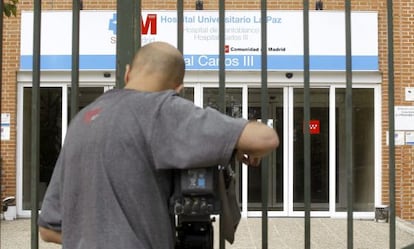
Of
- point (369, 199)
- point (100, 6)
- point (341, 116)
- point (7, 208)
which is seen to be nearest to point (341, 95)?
point (341, 116)

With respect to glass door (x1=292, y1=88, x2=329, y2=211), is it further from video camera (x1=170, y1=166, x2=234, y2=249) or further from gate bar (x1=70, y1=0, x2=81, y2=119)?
video camera (x1=170, y1=166, x2=234, y2=249)

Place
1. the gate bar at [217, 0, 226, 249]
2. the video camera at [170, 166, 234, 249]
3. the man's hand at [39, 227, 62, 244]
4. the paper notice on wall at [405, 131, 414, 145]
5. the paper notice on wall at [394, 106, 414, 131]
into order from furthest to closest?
the paper notice on wall at [405, 131, 414, 145] → the paper notice on wall at [394, 106, 414, 131] → the gate bar at [217, 0, 226, 249] → the man's hand at [39, 227, 62, 244] → the video camera at [170, 166, 234, 249]

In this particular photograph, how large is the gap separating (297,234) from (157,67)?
9.08 meters

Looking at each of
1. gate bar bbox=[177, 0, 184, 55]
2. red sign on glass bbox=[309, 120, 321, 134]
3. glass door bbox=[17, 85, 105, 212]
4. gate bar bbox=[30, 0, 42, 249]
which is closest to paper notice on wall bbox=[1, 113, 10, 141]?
glass door bbox=[17, 85, 105, 212]

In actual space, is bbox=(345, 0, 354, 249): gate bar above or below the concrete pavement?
above

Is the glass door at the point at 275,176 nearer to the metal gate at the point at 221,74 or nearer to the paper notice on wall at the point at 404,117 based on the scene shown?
the paper notice on wall at the point at 404,117

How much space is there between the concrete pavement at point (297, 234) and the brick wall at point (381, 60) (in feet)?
2.77

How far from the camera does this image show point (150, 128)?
1973 mm

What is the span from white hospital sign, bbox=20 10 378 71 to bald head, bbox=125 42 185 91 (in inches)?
399

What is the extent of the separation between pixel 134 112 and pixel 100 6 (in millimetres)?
11044

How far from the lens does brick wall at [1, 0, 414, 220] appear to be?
12.2 metres

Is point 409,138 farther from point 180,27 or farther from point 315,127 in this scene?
point 180,27

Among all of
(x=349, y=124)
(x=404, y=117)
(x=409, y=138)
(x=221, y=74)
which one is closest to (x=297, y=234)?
(x=404, y=117)

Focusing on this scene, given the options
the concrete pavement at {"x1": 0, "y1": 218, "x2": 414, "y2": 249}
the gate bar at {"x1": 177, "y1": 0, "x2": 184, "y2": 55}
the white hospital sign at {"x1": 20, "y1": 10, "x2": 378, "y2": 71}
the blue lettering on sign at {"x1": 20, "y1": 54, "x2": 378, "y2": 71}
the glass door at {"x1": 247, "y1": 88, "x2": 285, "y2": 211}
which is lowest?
the concrete pavement at {"x1": 0, "y1": 218, "x2": 414, "y2": 249}
